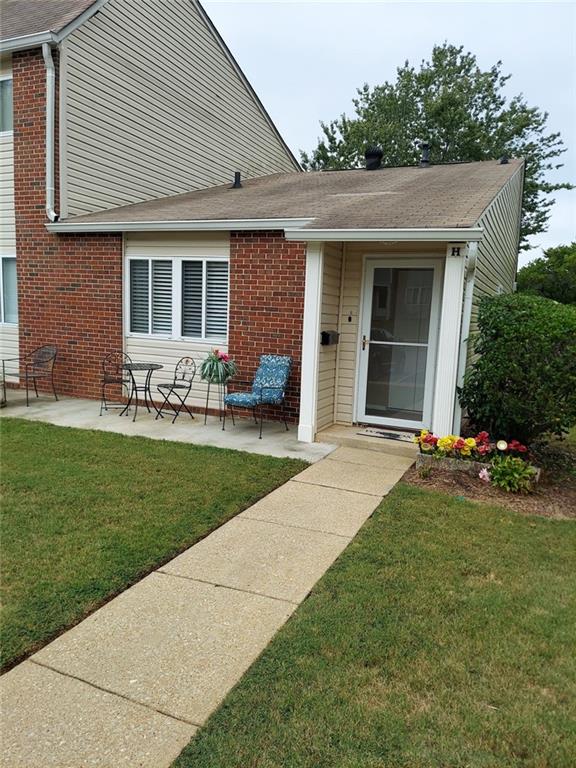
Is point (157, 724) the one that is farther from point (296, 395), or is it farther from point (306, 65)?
point (306, 65)

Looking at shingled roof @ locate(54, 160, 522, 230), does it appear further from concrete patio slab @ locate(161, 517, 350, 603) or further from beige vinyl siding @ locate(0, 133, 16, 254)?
concrete patio slab @ locate(161, 517, 350, 603)

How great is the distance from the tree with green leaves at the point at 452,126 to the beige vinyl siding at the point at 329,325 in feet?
70.6

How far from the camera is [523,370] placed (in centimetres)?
527

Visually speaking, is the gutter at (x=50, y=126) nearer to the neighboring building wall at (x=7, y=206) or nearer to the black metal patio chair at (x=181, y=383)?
the neighboring building wall at (x=7, y=206)

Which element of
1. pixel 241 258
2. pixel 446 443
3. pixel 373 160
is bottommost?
pixel 446 443

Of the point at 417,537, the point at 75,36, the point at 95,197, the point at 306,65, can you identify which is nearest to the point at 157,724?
the point at 417,537

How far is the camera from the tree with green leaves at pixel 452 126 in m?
25.1

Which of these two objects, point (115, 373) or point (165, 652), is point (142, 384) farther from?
point (165, 652)

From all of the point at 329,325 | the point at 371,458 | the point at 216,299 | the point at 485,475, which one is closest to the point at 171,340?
the point at 216,299

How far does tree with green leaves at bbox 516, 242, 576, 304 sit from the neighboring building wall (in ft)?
80.6

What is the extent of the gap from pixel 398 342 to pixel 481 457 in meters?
1.93

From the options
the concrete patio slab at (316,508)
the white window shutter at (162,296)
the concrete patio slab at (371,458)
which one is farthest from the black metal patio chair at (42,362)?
the concrete patio slab at (316,508)

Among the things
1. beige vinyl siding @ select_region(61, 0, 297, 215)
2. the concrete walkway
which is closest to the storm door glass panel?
the concrete walkway

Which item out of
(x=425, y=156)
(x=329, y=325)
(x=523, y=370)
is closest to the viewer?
(x=523, y=370)
